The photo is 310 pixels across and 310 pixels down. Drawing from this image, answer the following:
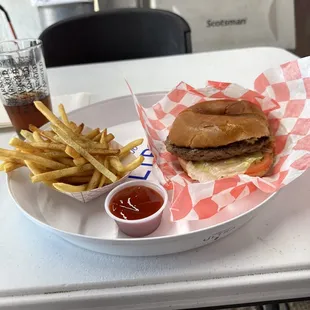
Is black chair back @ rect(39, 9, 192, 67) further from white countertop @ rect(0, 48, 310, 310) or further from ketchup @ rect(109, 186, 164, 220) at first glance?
white countertop @ rect(0, 48, 310, 310)

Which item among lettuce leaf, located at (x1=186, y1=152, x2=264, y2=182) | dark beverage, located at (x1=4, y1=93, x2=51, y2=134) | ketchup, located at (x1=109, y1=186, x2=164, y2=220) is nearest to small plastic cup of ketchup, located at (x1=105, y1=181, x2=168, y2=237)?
ketchup, located at (x1=109, y1=186, x2=164, y2=220)

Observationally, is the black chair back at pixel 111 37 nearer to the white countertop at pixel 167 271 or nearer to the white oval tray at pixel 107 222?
the white oval tray at pixel 107 222

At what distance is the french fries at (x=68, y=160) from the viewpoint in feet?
3.07

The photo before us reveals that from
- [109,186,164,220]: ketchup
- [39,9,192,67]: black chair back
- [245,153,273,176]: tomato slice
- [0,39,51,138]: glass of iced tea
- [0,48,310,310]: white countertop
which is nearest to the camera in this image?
[0,48,310,310]: white countertop

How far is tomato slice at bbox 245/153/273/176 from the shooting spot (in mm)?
987

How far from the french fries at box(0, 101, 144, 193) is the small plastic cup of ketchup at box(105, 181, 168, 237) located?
0.15 feet

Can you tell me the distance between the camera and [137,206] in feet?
2.91

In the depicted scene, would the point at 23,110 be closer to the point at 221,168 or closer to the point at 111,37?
the point at 221,168

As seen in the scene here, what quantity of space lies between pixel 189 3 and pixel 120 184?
258cm

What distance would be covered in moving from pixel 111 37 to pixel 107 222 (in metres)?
1.57

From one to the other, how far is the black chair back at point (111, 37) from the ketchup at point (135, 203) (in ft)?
4.43

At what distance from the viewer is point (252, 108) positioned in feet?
3.74

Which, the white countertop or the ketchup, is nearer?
the white countertop

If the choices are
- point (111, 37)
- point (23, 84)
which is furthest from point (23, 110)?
point (111, 37)
